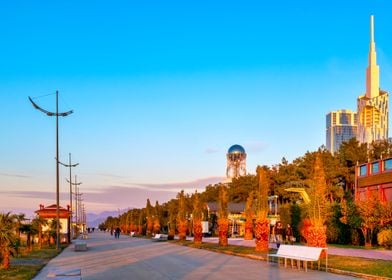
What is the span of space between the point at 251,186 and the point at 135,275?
9162 cm

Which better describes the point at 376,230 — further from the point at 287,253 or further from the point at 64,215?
the point at 64,215

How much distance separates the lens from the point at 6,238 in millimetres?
23922

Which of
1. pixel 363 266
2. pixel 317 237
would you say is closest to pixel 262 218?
pixel 317 237

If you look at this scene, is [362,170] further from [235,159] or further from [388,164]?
[235,159]

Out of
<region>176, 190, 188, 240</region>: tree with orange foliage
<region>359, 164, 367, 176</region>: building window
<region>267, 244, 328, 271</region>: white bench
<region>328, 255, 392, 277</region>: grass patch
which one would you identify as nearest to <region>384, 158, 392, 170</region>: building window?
<region>359, 164, 367, 176</region>: building window

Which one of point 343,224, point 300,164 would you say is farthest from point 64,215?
point 300,164

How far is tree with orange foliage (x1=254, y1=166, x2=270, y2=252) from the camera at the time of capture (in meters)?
32.8

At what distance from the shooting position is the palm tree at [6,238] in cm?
2391

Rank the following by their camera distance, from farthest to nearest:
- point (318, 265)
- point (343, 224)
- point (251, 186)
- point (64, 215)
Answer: point (251, 186)
point (64, 215)
point (343, 224)
point (318, 265)

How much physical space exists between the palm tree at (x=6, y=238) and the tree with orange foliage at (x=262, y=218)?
14.2 metres

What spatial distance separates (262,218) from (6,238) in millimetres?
15289

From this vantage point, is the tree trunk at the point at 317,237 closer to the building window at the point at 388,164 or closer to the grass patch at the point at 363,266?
the grass patch at the point at 363,266

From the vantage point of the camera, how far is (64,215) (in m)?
55.3

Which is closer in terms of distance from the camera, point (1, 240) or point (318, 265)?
point (318, 265)
